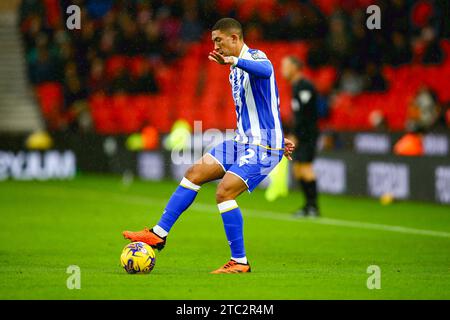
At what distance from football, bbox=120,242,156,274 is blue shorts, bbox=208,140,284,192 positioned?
970 mm

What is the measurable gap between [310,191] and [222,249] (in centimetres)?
379

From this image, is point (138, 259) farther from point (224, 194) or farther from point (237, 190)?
point (237, 190)

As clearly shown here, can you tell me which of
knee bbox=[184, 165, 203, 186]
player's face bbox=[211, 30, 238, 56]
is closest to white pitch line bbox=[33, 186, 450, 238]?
knee bbox=[184, 165, 203, 186]

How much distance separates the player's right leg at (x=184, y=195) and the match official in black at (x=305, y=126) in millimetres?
5538

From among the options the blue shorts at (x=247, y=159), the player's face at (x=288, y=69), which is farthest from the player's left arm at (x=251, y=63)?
the player's face at (x=288, y=69)

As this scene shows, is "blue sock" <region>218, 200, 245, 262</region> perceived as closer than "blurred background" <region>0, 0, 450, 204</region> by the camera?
Yes

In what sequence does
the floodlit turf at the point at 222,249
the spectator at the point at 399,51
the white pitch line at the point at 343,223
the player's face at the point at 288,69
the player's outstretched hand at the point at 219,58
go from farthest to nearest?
1. the spectator at the point at 399,51
2. the player's face at the point at 288,69
3. the white pitch line at the point at 343,223
4. the player's outstretched hand at the point at 219,58
5. the floodlit turf at the point at 222,249

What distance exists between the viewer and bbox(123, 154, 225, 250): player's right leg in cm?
859

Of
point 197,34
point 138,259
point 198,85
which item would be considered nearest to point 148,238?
point 138,259

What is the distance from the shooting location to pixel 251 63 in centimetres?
813

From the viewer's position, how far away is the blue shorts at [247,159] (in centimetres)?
849

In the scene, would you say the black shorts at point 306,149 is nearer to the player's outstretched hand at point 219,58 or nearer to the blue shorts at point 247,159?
the blue shorts at point 247,159

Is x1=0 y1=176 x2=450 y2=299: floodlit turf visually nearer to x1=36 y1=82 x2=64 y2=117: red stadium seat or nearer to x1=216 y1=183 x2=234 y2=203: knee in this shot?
x1=216 y1=183 x2=234 y2=203: knee

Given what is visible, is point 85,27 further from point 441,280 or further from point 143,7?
point 441,280
